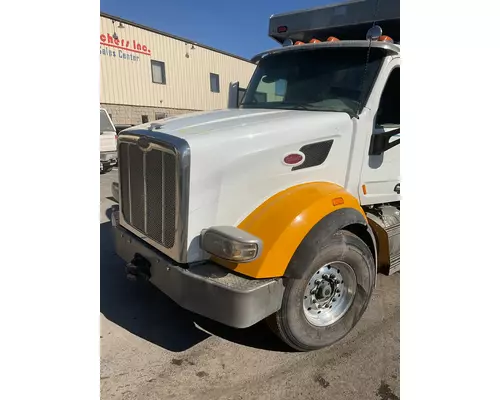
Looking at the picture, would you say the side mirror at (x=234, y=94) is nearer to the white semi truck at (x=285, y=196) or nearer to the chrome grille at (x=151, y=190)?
the white semi truck at (x=285, y=196)

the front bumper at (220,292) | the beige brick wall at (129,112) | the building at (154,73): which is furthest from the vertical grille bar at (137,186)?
the beige brick wall at (129,112)

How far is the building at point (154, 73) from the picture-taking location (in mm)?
15555

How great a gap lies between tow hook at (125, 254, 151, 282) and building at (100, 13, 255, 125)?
1438 cm

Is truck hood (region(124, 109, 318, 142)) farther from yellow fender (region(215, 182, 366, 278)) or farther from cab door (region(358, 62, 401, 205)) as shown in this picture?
cab door (region(358, 62, 401, 205))

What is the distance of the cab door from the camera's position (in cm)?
329

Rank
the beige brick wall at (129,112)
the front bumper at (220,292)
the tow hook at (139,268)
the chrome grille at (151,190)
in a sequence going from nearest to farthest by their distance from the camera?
the front bumper at (220,292) < the chrome grille at (151,190) < the tow hook at (139,268) < the beige brick wall at (129,112)

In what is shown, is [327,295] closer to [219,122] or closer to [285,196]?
[285,196]

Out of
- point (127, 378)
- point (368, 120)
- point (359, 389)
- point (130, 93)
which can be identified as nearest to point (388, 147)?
point (368, 120)

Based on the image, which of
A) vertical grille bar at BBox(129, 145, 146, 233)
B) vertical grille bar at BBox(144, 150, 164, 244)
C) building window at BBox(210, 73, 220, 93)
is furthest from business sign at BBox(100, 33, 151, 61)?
vertical grille bar at BBox(144, 150, 164, 244)

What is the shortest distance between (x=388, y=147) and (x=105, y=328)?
3131 mm

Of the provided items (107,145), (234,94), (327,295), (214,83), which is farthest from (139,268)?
(214,83)

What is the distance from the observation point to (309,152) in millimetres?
2873

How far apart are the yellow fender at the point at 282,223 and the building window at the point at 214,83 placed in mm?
19474

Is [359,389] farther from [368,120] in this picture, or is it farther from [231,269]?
[368,120]
